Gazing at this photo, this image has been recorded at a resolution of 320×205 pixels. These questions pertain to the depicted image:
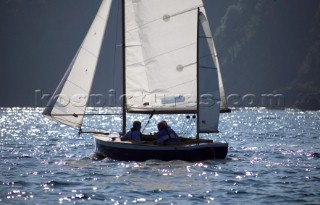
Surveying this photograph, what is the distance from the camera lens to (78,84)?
35.4 m

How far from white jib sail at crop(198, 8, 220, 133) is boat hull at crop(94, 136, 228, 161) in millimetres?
1171

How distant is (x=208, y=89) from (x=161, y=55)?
3121mm

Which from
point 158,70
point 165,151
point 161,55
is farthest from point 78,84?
point 165,151

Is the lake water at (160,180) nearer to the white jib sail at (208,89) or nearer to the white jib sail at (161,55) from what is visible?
the white jib sail at (208,89)

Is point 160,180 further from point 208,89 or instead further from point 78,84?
point 78,84

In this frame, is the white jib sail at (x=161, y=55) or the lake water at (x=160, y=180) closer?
the lake water at (x=160, y=180)

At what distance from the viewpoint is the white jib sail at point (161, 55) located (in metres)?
34.3

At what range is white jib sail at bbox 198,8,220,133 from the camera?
33.1m

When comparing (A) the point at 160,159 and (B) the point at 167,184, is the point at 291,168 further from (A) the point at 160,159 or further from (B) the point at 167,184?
(B) the point at 167,184

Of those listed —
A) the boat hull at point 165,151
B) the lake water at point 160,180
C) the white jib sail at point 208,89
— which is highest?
the white jib sail at point 208,89

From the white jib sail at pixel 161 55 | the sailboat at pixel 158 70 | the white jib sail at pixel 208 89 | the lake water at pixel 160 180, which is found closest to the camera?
the lake water at pixel 160 180

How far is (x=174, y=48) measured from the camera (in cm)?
3462

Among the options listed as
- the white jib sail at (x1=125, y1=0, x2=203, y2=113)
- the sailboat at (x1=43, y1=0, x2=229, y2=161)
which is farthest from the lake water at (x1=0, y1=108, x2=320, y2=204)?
the white jib sail at (x1=125, y1=0, x2=203, y2=113)

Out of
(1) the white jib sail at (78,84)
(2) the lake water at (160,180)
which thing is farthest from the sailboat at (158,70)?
(2) the lake water at (160,180)
